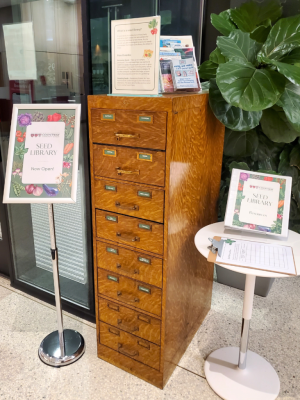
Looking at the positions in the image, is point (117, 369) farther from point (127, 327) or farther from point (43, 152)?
point (43, 152)

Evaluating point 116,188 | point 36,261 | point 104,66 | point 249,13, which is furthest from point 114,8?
point 36,261

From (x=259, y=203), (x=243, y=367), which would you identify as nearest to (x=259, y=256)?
(x=259, y=203)

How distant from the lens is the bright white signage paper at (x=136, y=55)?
129 cm

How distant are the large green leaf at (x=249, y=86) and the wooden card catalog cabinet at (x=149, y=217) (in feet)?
0.47

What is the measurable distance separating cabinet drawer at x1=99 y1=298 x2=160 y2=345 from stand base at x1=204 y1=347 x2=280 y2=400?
356mm

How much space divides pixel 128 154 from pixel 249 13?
111cm

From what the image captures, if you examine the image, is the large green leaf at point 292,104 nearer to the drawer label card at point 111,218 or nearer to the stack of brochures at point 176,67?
the stack of brochures at point 176,67

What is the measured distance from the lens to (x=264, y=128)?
A: 6.04 ft

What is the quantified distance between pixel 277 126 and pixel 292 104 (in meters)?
0.26

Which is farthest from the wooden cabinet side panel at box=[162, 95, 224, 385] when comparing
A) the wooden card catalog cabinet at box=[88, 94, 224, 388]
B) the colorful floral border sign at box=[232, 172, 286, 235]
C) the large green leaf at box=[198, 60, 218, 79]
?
the large green leaf at box=[198, 60, 218, 79]

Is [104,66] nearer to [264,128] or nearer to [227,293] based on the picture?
[264,128]

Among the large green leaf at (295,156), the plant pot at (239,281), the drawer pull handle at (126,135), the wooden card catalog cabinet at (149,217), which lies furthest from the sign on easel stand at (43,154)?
the plant pot at (239,281)

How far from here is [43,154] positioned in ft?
4.99

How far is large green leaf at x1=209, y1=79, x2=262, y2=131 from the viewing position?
1555 mm
